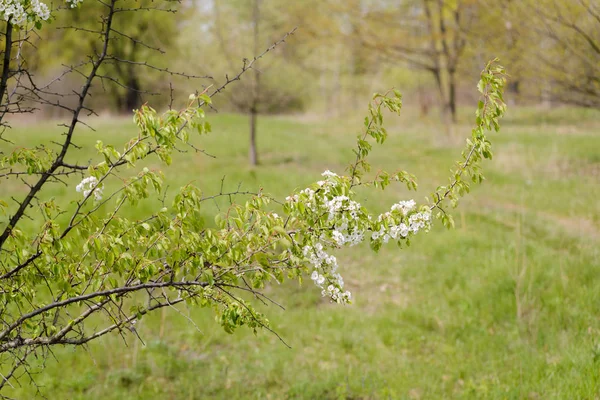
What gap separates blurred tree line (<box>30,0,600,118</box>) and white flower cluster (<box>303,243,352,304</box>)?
177cm

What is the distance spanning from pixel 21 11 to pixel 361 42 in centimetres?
1976

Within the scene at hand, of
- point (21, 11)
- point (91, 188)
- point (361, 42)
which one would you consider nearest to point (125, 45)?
point (361, 42)

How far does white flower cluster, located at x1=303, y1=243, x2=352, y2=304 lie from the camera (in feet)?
10.5

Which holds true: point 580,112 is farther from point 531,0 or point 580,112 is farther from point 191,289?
point 191,289

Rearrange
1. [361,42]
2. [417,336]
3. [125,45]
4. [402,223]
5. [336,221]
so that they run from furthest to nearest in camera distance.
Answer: [125,45] → [361,42] → [417,336] → [402,223] → [336,221]

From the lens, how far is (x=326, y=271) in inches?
130

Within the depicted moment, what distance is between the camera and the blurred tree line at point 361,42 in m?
13.0

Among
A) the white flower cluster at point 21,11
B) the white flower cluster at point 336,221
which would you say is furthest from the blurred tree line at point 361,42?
the white flower cluster at point 336,221

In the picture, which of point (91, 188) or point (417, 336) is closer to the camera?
point (91, 188)

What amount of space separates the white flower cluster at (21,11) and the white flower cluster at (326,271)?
2194 mm

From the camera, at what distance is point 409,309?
8.01 meters

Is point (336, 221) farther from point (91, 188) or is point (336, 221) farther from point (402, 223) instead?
point (91, 188)

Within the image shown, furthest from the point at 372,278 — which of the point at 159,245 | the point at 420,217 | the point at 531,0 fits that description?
the point at 531,0

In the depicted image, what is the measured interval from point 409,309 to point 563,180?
29.0 ft
